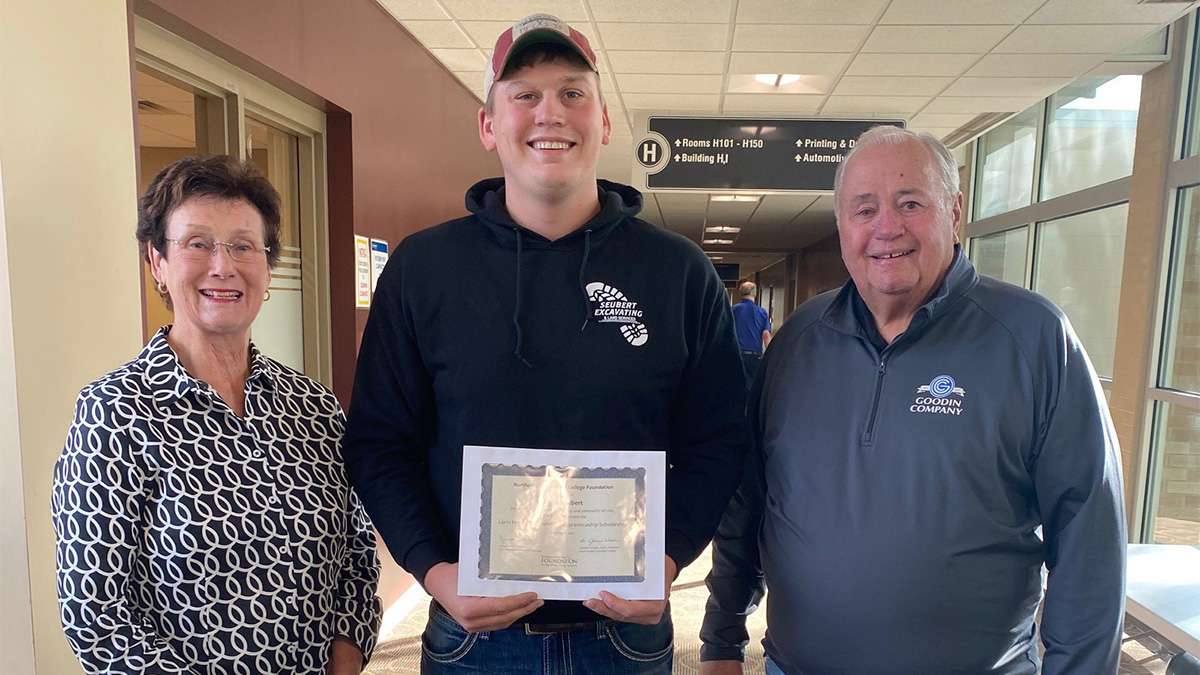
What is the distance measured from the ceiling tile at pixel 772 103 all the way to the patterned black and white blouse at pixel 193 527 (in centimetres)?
401

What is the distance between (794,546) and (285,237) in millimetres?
2353

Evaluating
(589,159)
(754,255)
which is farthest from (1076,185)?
(754,255)

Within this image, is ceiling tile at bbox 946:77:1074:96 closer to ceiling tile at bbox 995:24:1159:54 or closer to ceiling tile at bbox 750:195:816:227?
ceiling tile at bbox 995:24:1159:54

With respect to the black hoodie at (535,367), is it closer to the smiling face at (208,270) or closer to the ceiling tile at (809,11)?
the smiling face at (208,270)

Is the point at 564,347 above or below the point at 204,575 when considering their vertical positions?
above

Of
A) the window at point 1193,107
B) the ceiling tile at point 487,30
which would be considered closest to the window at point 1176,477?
the window at point 1193,107

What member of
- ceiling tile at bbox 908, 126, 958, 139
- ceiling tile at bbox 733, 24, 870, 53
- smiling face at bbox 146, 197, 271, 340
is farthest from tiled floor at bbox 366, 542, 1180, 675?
ceiling tile at bbox 908, 126, 958, 139

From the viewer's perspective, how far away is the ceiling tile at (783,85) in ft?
13.8

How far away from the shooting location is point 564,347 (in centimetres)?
119

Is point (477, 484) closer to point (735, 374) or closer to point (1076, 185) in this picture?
point (735, 374)

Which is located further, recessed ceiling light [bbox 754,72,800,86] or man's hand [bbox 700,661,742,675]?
recessed ceiling light [bbox 754,72,800,86]

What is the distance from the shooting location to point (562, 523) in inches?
42.1

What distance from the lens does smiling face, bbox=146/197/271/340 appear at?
3.77 feet

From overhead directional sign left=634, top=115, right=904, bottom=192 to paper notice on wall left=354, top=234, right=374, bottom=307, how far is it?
2.19 m
